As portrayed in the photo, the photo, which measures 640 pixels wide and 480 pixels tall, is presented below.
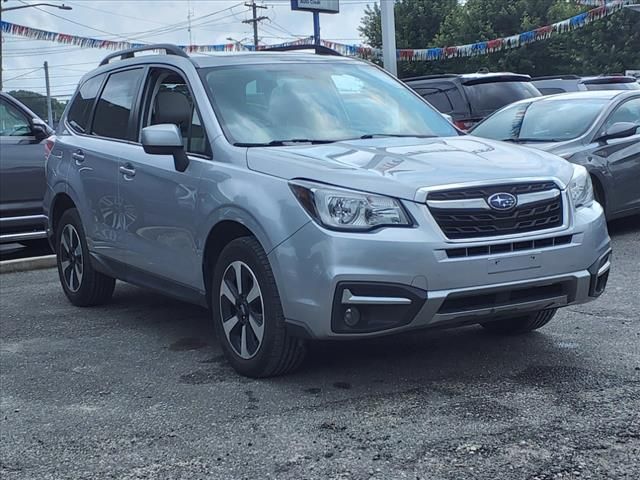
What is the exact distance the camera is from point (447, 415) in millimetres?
3986

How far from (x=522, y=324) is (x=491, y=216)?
1.33m

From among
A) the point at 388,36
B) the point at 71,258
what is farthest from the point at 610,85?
the point at 71,258

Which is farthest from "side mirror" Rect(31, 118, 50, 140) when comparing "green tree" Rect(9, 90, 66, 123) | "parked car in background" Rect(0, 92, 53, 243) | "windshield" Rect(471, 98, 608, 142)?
"green tree" Rect(9, 90, 66, 123)

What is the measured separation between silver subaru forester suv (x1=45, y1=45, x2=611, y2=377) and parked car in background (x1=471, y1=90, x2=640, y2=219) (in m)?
3.38

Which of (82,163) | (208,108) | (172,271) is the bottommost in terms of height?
(172,271)

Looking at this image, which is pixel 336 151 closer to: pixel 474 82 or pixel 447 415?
pixel 447 415

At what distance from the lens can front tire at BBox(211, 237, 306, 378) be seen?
4449mm

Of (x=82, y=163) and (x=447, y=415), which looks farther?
(x=82, y=163)

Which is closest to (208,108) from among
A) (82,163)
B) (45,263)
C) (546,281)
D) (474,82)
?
(82,163)

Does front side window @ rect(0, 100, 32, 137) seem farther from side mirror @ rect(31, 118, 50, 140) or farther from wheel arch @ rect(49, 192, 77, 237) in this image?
wheel arch @ rect(49, 192, 77, 237)

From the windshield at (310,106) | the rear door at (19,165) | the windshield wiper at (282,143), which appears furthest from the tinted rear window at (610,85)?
the windshield wiper at (282,143)

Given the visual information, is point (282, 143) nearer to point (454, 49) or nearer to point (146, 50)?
point (146, 50)

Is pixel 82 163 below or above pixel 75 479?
above

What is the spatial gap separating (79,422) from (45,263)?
5.19 meters
